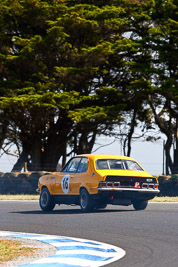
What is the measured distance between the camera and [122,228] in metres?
12.6

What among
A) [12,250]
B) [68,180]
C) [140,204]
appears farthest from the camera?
[140,204]

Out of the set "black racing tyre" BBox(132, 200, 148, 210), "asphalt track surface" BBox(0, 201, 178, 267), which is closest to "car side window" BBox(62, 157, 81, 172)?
"asphalt track surface" BBox(0, 201, 178, 267)

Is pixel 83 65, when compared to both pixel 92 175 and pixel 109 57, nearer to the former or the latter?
pixel 109 57

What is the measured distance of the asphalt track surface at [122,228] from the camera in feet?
28.7

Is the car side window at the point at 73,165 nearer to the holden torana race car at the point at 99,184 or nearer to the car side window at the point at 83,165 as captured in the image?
the holden torana race car at the point at 99,184

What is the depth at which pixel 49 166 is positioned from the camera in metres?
36.8

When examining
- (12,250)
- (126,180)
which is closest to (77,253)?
(12,250)

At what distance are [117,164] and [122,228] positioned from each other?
470 centimetres

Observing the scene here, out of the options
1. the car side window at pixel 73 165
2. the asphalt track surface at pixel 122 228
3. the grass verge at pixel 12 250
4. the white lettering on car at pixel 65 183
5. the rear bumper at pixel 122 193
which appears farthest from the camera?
the car side window at pixel 73 165

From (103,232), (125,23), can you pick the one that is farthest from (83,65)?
(103,232)

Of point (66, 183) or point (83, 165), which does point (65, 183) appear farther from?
point (83, 165)

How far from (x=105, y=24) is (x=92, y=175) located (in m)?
19.9

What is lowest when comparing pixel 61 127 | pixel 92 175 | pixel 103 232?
pixel 103 232

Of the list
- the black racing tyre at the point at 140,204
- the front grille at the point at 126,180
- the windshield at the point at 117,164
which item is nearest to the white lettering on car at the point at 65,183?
the windshield at the point at 117,164
